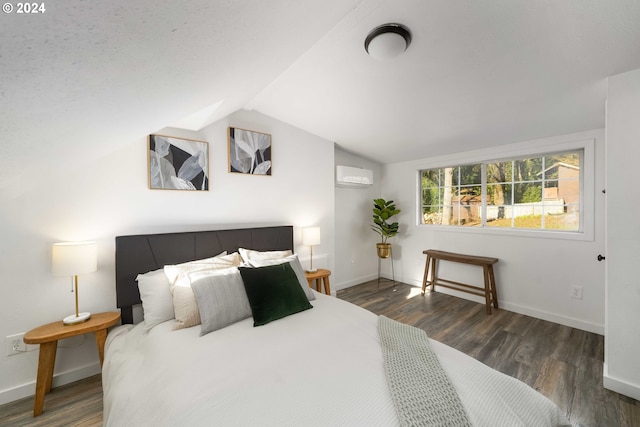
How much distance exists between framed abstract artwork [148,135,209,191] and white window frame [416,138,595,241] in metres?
3.24

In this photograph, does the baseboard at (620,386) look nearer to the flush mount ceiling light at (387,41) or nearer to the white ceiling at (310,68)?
the white ceiling at (310,68)

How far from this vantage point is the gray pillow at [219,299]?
1648mm

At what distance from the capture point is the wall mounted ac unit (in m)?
3.75

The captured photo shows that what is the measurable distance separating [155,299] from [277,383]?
1.28 meters

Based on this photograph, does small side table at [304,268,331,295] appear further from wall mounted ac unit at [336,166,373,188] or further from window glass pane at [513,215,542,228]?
window glass pane at [513,215,542,228]

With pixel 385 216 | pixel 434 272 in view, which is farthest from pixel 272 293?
pixel 434 272

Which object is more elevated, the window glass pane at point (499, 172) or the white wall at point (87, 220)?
the window glass pane at point (499, 172)

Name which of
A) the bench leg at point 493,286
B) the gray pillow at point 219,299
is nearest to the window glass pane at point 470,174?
the bench leg at point 493,286

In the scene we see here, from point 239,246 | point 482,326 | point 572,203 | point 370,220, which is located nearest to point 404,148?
point 370,220

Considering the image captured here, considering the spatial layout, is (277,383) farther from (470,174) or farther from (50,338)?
(470,174)

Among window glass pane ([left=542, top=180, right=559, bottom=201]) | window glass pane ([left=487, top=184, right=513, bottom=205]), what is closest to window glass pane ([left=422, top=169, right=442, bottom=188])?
window glass pane ([left=487, top=184, right=513, bottom=205])

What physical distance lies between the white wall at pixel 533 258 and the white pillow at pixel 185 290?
3.17m

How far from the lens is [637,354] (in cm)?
170

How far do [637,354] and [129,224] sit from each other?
4018 mm
